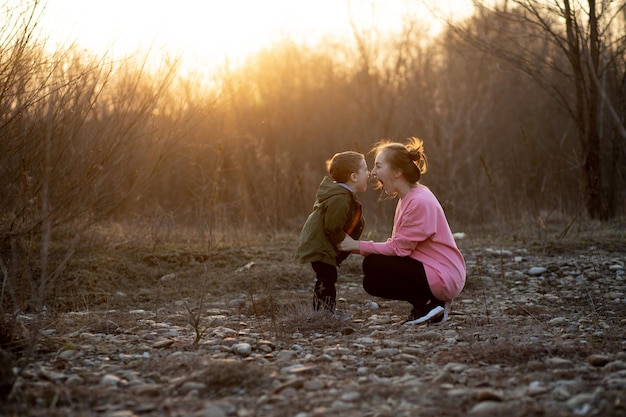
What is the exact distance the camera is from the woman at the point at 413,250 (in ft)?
15.9

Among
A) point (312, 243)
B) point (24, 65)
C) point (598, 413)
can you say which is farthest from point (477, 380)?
point (24, 65)

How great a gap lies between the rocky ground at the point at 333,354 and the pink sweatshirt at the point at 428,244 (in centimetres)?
33

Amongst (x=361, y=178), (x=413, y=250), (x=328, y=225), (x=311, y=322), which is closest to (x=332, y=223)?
(x=328, y=225)

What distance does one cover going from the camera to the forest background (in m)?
5.74

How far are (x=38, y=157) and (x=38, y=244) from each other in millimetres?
1516

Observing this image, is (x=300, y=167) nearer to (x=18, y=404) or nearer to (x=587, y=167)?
(x=587, y=167)

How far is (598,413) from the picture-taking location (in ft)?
8.98

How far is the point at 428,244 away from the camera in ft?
16.2

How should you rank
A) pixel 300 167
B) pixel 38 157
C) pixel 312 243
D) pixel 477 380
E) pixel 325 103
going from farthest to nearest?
1. pixel 325 103
2. pixel 300 167
3. pixel 38 157
4. pixel 312 243
5. pixel 477 380

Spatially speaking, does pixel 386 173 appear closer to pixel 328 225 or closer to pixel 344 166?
pixel 344 166

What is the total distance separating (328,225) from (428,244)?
746 millimetres

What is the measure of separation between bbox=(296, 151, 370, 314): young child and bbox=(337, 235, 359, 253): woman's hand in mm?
57

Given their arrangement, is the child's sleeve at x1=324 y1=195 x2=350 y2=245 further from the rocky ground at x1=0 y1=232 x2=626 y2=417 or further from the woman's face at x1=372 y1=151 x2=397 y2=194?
the rocky ground at x1=0 y1=232 x2=626 y2=417

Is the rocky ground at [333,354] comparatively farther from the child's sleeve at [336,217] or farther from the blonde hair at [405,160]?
the blonde hair at [405,160]
